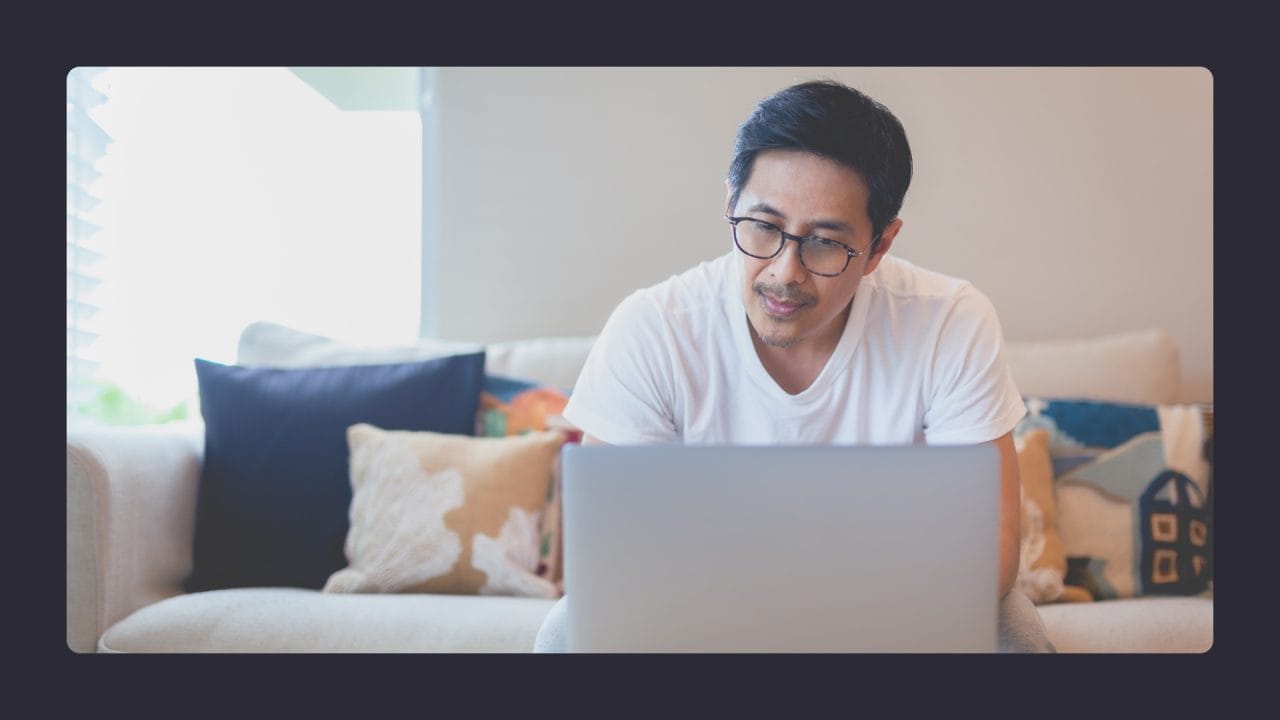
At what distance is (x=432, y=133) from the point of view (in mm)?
3189

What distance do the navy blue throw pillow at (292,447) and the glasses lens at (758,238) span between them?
1122 mm

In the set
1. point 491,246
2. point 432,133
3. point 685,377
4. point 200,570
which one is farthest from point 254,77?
point 685,377

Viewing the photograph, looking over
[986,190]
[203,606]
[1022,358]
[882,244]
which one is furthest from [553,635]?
[986,190]

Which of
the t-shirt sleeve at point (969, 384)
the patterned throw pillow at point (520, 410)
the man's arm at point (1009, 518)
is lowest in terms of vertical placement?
the man's arm at point (1009, 518)

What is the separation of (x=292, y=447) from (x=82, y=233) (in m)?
1.32

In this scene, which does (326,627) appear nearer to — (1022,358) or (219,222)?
(1022,358)

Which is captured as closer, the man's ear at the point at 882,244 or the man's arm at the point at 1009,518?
the man's arm at the point at 1009,518

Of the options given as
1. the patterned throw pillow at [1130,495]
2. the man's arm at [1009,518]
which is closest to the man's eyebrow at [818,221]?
the man's arm at [1009,518]

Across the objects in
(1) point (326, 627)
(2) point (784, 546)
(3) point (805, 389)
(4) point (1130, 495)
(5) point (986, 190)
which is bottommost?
(1) point (326, 627)

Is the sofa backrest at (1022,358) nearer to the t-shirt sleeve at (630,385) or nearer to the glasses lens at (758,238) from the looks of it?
the t-shirt sleeve at (630,385)

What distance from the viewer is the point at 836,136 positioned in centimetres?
158

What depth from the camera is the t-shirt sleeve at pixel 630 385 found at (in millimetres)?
1682

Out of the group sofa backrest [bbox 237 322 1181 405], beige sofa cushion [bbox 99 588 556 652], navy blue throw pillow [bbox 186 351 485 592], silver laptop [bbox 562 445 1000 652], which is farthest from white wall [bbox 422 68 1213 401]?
silver laptop [bbox 562 445 1000 652]

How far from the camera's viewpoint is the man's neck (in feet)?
5.70
